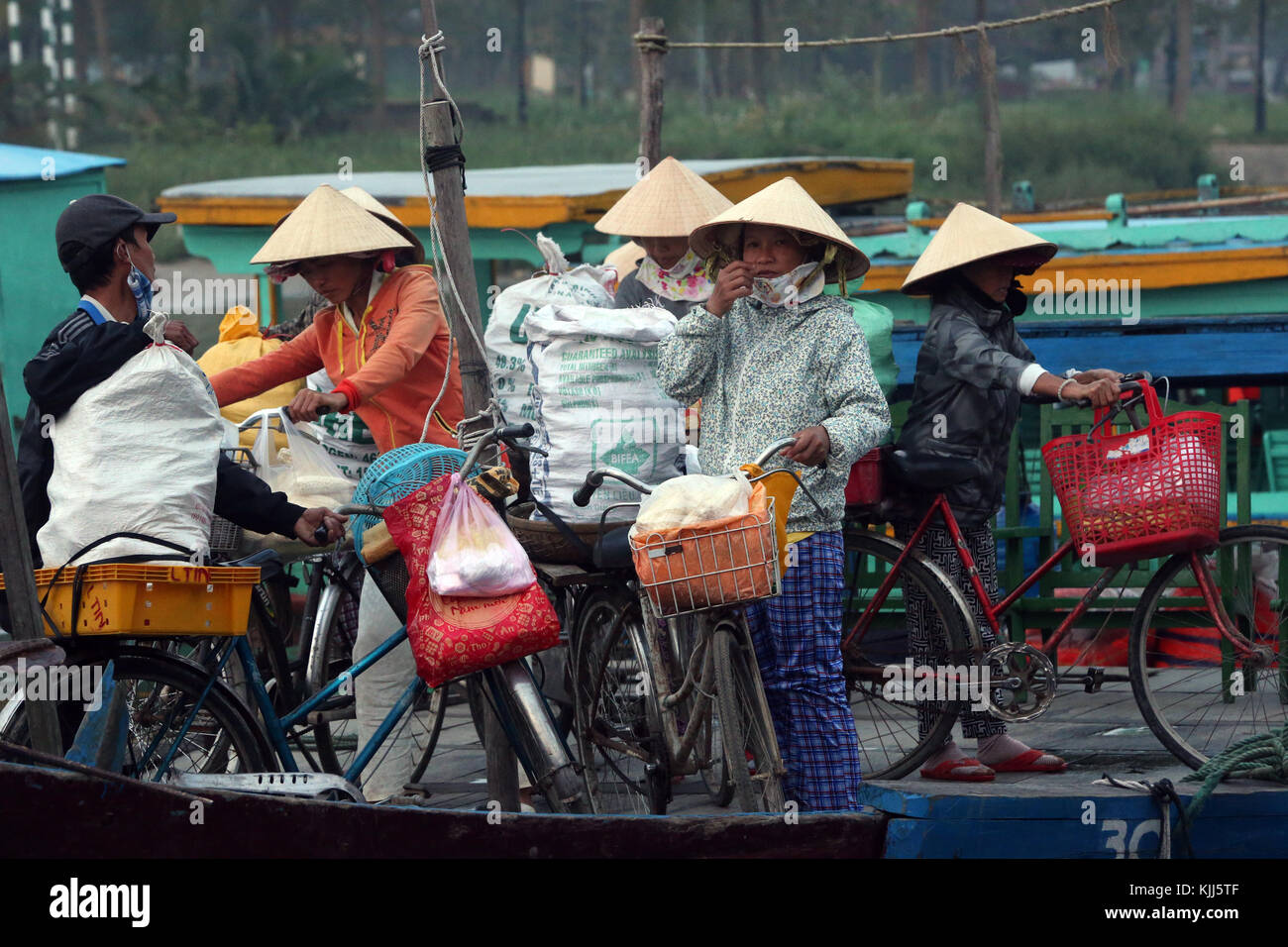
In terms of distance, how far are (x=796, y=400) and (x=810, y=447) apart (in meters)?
0.28

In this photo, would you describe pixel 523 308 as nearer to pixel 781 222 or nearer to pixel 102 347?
pixel 781 222

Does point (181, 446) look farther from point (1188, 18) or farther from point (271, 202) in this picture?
point (1188, 18)

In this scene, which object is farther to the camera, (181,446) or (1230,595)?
(1230,595)

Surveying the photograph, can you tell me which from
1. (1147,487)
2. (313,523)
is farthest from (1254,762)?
(313,523)

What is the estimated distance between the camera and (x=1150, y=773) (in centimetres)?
505

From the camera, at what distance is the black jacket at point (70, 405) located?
3936 millimetres

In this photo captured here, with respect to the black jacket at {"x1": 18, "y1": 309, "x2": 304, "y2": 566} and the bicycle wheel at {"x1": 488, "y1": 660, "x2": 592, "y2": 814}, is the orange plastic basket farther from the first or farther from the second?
the black jacket at {"x1": 18, "y1": 309, "x2": 304, "y2": 566}

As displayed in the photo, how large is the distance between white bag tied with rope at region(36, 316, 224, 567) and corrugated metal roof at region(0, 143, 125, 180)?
20.5 feet

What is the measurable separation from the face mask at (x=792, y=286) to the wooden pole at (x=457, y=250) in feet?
2.63

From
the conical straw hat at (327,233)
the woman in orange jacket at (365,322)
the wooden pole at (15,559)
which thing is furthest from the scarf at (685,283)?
the wooden pole at (15,559)

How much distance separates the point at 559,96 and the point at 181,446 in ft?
166

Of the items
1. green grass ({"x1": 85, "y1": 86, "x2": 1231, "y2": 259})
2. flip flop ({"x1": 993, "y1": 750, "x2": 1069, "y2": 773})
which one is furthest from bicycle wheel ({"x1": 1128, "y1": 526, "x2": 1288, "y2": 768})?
green grass ({"x1": 85, "y1": 86, "x2": 1231, "y2": 259})

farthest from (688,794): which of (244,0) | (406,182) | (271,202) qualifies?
Result: (244,0)

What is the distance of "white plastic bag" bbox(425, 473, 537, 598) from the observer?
388cm
